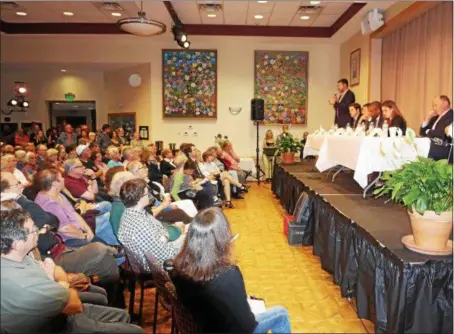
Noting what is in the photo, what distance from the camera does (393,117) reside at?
4184mm

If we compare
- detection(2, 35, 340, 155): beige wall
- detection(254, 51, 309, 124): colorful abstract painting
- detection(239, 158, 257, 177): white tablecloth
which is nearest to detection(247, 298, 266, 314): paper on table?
detection(239, 158, 257, 177): white tablecloth

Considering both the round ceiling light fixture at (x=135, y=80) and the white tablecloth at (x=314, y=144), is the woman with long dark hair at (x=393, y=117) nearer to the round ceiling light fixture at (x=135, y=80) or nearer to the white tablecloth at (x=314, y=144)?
the white tablecloth at (x=314, y=144)

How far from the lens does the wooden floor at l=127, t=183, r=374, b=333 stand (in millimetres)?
2395

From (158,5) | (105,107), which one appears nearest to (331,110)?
(158,5)

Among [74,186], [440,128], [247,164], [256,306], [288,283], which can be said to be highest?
[440,128]

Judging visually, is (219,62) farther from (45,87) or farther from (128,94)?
(45,87)

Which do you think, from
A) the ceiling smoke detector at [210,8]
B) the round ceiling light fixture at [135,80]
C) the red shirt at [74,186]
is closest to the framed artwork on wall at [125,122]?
the round ceiling light fixture at [135,80]

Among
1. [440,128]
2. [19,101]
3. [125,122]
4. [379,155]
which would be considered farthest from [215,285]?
[19,101]

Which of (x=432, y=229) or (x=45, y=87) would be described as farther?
(x=45, y=87)

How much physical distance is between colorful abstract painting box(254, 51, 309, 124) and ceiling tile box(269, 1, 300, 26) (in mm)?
793

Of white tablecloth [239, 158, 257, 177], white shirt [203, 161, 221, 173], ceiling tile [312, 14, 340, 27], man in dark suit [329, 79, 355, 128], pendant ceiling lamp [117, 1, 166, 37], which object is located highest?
ceiling tile [312, 14, 340, 27]

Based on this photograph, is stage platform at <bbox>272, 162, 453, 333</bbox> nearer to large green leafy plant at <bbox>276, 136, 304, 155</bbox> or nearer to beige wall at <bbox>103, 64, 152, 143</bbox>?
large green leafy plant at <bbox>276, 136, 304, 155</bbox>

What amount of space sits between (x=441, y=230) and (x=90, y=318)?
5.57ft

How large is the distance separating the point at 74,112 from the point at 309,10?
608cm
